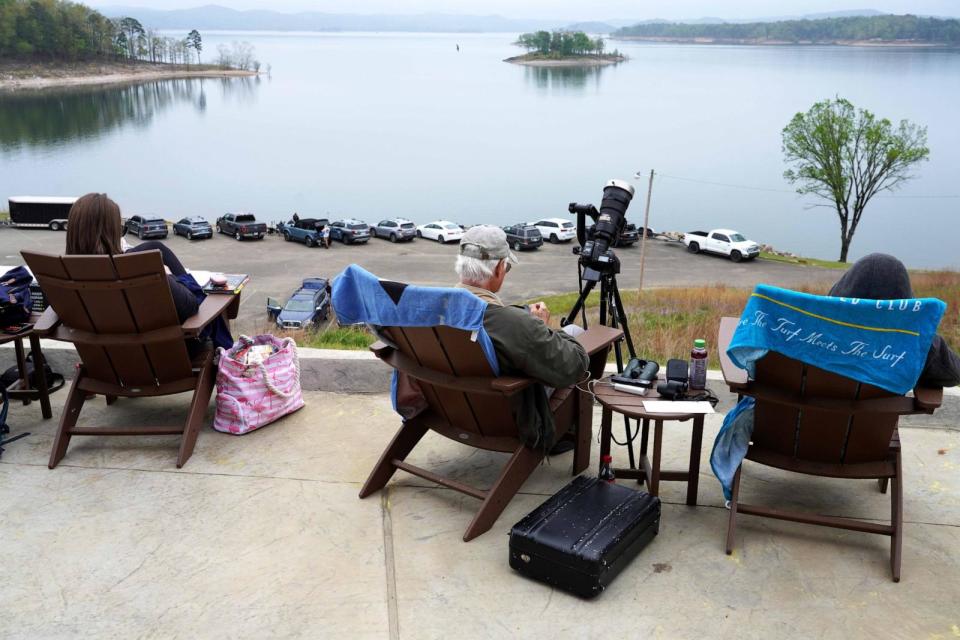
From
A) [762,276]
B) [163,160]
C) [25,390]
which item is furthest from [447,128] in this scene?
[25,390]

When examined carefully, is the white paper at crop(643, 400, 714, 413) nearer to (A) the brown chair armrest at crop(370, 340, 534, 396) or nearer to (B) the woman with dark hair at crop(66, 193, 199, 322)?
(A) the brown chair armrest at crop(370, 340, 534, 396)

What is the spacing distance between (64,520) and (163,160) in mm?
65024

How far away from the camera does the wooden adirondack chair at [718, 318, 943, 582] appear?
9.11 ft

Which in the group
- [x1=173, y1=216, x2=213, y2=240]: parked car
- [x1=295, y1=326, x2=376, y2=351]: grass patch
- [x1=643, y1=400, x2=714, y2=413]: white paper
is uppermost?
[x1=643, y1=400, x2=714, y2=413]: white paper

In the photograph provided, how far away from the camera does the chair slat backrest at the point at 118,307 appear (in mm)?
3367

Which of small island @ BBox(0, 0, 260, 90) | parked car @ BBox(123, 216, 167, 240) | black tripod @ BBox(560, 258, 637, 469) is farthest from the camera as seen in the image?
small island @ BBox(0, 0, 260, 90)

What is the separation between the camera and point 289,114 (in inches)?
3656

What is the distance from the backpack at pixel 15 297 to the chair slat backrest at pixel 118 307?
22.9 inches

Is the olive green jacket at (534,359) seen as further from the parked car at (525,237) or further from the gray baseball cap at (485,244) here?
the parked car at (525,237)

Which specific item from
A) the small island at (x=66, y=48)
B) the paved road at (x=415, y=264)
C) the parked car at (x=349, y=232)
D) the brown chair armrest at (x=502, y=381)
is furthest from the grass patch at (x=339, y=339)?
the small island at (x=66, y=48)

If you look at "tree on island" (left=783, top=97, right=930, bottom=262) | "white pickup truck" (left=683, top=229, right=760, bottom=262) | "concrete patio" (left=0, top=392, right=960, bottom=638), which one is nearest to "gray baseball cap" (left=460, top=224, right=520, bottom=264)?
"concrete patio" (left=0, top=392, right=960, bottom=638)

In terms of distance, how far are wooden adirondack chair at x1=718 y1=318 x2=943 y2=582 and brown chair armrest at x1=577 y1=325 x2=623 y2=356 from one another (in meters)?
0.56

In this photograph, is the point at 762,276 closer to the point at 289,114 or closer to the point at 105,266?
the point at 105,266

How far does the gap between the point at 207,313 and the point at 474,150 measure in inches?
2594
